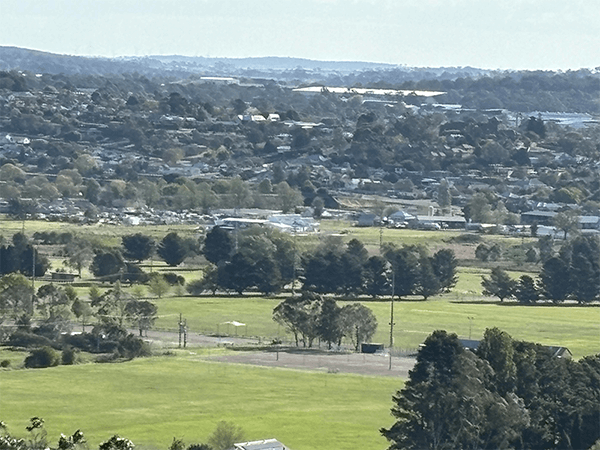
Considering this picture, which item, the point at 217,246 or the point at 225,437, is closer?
the point at 225,437

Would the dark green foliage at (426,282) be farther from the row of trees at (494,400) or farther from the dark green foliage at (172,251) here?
the row of trees at (494,400)

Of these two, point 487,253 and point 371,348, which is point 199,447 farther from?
point 487,253

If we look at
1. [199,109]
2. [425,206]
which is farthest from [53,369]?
[199,109]

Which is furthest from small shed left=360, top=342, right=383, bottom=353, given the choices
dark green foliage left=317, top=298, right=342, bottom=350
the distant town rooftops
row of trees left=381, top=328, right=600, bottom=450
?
the distant town rooftops

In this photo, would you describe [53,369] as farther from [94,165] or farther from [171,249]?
[94,165]

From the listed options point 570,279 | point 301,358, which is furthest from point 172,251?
point 301,358

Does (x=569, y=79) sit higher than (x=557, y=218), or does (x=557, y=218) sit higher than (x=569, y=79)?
(x=569, y=79)
